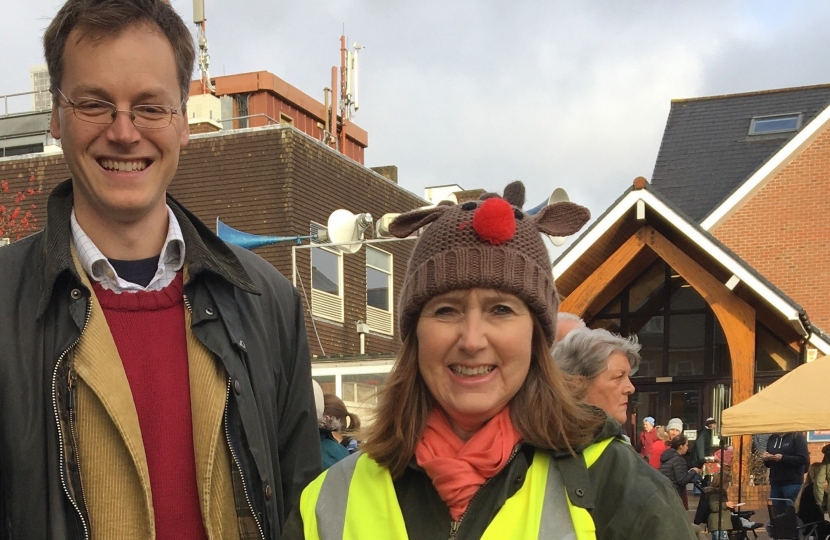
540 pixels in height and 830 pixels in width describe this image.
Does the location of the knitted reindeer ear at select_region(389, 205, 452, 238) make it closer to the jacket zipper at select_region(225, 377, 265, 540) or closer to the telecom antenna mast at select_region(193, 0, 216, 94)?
the jacket zipper at select_region(225, 377, 265, 540)

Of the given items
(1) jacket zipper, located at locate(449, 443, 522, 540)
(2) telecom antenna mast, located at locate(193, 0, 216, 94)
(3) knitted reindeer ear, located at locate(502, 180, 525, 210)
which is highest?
(2) telecom antenna mast, located at locate(193, 0, 216, 94)

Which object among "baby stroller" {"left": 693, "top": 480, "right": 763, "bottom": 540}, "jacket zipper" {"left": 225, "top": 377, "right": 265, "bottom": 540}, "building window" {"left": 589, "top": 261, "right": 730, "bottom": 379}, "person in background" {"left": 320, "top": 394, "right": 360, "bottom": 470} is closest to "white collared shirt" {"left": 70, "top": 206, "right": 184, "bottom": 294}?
"jacket zipper" {"left": 225, "top": 377, "right": 265, "bottom": 540}

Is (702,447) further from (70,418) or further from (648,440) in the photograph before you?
(70,418)

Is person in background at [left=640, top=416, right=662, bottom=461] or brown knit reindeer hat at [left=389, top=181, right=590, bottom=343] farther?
person in background at [left=640, top=416, right=662, bottom=461]

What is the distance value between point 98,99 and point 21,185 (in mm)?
22437

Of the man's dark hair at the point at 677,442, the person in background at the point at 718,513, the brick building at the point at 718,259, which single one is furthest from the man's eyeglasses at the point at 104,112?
the brick building at the point at 718,259

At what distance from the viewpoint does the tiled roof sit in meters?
24.6

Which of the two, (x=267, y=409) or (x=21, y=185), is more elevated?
(x=21, y=185)

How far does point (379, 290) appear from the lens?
2531 centimetres

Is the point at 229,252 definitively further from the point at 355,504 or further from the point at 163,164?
the point at 355,504

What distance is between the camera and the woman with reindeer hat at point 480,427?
2.36 m

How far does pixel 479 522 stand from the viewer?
7.93ft

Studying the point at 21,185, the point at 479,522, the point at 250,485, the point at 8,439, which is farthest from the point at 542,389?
the point at 21,185

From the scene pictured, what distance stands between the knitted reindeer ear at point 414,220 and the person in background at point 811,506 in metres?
10.9
